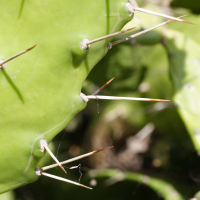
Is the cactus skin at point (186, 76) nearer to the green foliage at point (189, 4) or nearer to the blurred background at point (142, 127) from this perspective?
the blurred background at point (142, 127)

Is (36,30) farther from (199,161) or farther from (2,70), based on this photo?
(199,161)

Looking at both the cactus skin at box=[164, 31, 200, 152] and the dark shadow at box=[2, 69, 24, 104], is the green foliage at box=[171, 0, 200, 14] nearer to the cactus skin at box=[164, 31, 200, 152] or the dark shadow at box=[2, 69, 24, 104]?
the cactus skin at box=[164, 31, 200, 152]

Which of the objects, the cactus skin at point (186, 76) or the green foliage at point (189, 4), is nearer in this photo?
the cactus skin at point (186, 76)

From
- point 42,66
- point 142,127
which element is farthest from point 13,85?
point 142,127

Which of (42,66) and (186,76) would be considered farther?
(186,76)

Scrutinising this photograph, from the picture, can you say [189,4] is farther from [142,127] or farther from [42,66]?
[42,66]

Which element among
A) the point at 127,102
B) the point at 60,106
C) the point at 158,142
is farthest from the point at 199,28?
the point at 60,106

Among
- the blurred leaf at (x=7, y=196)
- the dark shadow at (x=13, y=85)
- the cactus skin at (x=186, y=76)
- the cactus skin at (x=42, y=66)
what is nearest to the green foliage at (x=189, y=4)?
the cactus skin at (x=186, y=76)
